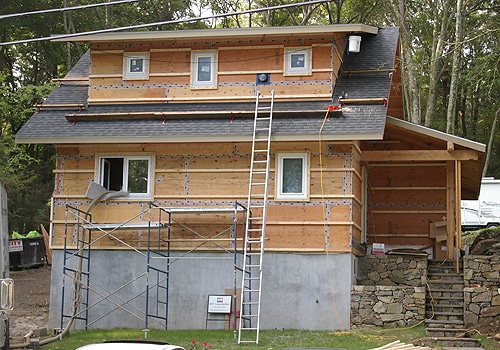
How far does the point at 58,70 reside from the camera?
45094 mm

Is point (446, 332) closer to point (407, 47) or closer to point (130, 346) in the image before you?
point (130, 346)

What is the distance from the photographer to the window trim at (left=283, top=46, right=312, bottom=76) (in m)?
21.6

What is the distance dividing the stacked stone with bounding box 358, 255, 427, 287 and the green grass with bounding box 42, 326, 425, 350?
214cm

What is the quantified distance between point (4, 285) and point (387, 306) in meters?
9.85

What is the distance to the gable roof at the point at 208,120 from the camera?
1980cm

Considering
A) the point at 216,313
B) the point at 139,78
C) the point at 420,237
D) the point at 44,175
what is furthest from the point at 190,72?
the point at 44,175

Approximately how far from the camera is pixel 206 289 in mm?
20391

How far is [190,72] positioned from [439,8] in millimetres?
18733

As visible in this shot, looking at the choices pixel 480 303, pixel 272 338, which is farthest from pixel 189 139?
pixel 480 303

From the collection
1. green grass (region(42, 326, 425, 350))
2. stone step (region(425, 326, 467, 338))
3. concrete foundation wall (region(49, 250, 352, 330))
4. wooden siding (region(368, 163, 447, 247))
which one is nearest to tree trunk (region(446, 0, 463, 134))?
wooden siding (region(368, 163, 447, 247))

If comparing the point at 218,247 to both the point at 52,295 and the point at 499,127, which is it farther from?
the point at 499,127

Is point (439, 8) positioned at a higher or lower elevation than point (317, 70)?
higher

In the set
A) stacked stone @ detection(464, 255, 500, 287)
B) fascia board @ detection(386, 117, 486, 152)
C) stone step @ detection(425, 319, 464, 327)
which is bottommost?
stone step @ detection(425, 319, 464, 327)

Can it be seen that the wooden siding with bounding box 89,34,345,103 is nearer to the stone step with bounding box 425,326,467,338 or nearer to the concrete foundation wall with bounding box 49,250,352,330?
the concrete foundation wall with bounding box 49,250,352,330
